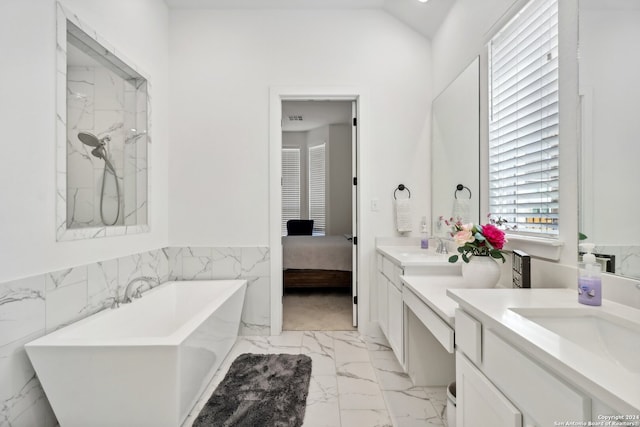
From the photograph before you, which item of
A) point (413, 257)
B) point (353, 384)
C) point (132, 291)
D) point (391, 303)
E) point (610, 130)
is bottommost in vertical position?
point (353, 384)

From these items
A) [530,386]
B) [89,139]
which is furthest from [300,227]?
[530,386]

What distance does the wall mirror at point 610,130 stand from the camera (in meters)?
0.97

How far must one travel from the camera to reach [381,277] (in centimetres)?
270

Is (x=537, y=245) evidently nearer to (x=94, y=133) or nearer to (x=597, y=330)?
(x=597, y=330)

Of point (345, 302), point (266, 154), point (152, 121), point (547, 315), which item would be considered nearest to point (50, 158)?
point (152, 121)

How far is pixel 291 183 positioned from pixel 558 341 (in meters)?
6.17

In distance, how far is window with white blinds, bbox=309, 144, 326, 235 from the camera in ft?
Answer: 21.2

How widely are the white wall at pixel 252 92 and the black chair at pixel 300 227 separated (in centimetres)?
340

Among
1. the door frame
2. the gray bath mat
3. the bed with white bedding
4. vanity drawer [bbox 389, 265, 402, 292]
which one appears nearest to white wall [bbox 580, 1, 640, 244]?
vanity drawer [bbox 389, 265, 402, 292]

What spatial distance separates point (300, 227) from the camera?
20.7ft

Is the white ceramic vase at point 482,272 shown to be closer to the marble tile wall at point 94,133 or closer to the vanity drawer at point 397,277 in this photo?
the vanity drawer at point 397,277

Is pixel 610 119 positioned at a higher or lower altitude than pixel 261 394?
higher

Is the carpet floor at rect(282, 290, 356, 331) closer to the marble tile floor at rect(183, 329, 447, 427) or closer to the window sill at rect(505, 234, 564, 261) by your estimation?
the marble tile floor at rect(183, 329, 447, 427)

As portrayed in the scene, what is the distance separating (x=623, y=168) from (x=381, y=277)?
6.24ft
